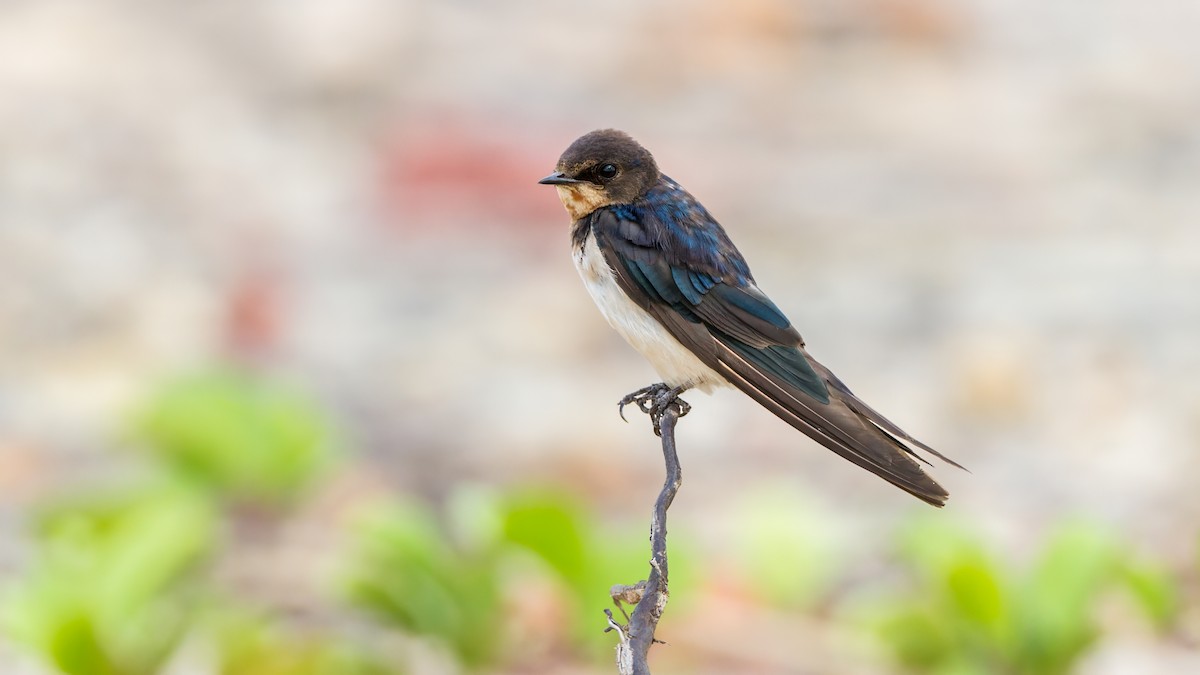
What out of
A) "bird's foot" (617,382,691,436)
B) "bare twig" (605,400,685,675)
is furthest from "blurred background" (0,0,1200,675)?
"bare twig" (605,400,685,675)

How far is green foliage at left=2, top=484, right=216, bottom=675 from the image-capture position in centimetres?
360

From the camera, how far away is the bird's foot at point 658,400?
2.82 meters

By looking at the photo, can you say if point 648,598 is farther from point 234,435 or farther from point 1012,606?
point 234,435

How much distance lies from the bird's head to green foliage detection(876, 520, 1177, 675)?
1.30 meters

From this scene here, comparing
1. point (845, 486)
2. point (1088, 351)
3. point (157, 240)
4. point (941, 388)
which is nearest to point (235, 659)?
point (845, 486)

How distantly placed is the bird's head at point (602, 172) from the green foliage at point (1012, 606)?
130 centimetres

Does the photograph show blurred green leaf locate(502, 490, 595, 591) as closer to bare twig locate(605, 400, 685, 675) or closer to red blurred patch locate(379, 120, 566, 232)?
bare twig locate(605, 400, 685, 675)

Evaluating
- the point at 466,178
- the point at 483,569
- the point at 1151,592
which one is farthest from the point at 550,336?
the point at 1151,592

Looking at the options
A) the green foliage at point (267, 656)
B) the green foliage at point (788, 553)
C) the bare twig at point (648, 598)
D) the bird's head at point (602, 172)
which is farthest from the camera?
the green foliage at point (788, 553)

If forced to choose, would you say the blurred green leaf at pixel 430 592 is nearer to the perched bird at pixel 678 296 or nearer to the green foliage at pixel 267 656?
the green foliage at pixel 267 656

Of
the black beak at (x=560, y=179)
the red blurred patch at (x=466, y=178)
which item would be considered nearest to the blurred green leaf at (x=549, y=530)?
the black beak at (x=560, y=179)

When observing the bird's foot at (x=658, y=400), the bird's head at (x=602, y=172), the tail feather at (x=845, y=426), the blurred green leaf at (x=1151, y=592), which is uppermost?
the blurred green leaf at (x=1151, y=592)

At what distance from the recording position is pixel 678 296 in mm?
2781

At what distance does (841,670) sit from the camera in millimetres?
4184
